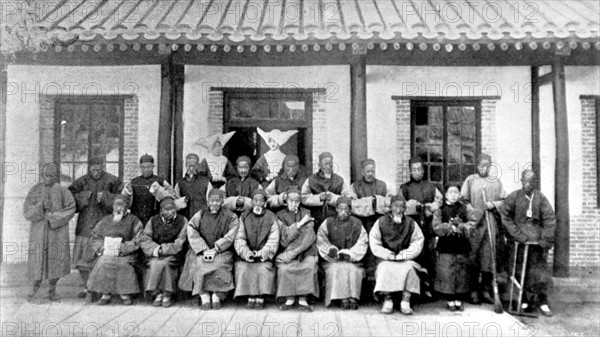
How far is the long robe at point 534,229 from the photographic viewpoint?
258 inches

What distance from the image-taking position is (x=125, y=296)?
659 centimetres

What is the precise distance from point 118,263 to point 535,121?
21.1ft

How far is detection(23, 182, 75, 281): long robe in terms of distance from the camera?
6.88 meters

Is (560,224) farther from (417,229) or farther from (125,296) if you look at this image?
(125,296)

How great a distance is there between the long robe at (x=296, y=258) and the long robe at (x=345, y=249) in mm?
136

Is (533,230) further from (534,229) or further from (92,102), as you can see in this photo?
(92,102)

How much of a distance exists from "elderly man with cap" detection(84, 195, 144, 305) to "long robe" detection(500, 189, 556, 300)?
4.78m

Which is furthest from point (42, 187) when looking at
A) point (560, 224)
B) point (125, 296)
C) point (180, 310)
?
point (560, 224)

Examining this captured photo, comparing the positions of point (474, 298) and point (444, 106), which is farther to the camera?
point (444, 106)

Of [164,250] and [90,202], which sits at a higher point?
[90,202]

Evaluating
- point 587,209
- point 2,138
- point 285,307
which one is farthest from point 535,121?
point 2,138

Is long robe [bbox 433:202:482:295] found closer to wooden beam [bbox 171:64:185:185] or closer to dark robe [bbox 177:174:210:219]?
dark robe [bbox 177:174:210:219]

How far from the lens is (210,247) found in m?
6.67

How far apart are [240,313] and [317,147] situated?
312 centimetres
